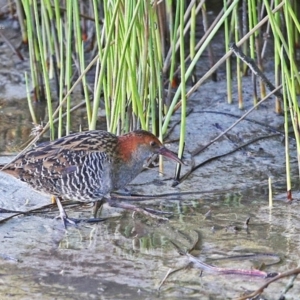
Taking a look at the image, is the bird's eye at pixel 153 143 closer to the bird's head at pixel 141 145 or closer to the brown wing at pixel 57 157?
the bird's head at pixel 141 145

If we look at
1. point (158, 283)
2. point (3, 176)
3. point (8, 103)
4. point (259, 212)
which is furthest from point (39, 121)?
point (158, 283)

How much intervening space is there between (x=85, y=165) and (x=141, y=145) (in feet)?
1.38

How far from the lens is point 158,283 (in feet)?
14.7

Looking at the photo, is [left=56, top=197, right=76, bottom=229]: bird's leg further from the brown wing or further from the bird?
the brown wing

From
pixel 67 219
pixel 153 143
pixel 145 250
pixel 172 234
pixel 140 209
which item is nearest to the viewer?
pixel 145 250

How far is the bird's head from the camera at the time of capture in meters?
5.63

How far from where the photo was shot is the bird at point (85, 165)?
17.8ft

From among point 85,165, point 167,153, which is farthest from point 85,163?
point 167,153

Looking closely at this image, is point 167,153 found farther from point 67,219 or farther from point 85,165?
point 67,219

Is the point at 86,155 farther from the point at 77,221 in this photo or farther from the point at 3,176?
the point at 3,176

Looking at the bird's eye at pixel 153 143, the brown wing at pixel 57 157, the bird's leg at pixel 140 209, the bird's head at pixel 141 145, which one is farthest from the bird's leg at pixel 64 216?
the bird's eye at pixel 153 143

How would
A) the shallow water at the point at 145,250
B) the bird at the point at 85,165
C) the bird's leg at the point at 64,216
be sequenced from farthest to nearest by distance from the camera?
the bird at the point at 85,165
the bird's leg at the point at 64,216
the shallow water at the point at 145,250

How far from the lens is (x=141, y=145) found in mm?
5664

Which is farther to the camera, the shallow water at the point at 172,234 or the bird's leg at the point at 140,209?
the bird's leg at the point at 140,209
